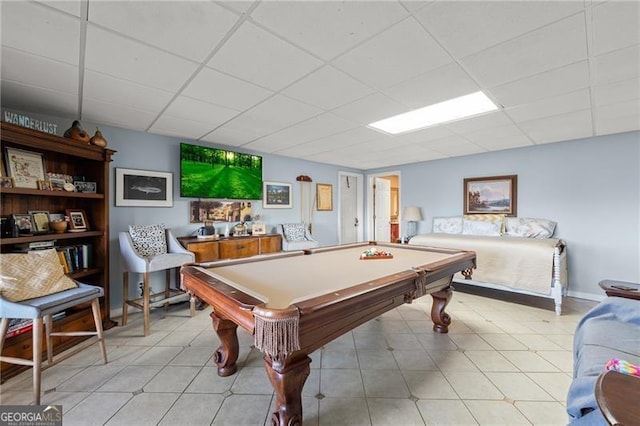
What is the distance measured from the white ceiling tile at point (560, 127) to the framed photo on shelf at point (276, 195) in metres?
3.70

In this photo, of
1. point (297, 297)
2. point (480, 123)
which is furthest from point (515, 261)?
point (297, 297)

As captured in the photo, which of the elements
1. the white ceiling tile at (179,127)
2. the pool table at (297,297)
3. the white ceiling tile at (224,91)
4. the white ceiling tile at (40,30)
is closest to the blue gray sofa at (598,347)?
the pool table at (297,297)

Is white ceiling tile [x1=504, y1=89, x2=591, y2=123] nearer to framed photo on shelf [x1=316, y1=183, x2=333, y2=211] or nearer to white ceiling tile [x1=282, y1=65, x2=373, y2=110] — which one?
white ceiling tile [x1=282, y1=65, x2=373, y2=110]

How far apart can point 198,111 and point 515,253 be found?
14.2 ft

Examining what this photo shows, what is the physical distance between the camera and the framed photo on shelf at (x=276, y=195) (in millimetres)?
4742

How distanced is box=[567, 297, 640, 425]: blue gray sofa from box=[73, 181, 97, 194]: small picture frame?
400 cm

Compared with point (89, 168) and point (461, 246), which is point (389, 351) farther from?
point (89, 168)

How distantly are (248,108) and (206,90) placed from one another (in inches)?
18.6

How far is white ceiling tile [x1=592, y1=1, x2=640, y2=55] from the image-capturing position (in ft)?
4.34

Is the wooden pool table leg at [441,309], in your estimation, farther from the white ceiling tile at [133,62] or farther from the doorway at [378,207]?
the doorway at [378,207]

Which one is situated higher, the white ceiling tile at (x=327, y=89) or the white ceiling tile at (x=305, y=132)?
the white ceiling tile at (x=305, y=132)

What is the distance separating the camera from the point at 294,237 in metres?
4.68

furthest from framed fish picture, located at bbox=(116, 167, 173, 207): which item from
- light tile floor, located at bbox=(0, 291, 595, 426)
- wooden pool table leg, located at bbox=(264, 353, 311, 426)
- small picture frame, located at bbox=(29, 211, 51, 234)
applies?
wooden pool table leg, located at bbox=(264, 353, 311, 426)

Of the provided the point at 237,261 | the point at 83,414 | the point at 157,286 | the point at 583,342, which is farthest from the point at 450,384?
the point at 157,286
